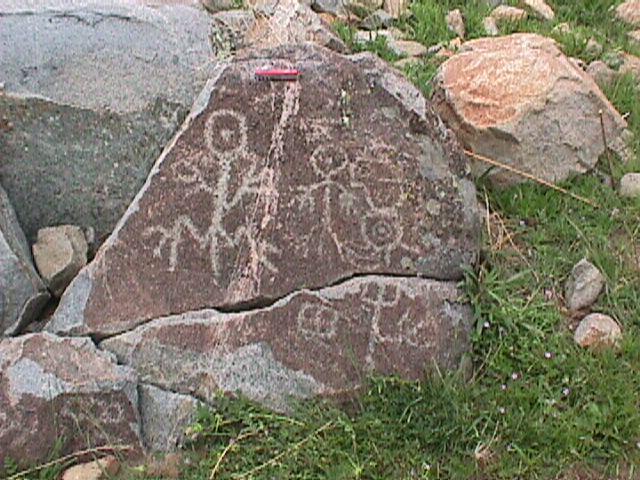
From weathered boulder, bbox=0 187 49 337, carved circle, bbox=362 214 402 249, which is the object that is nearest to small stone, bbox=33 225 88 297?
weathered boulder, bbox=0 187 49 337

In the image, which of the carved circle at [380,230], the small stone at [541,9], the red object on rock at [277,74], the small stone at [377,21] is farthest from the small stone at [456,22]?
the carved circle at [380,230]

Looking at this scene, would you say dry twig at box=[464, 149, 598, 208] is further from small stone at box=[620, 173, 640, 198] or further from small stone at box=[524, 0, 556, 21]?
small stone at box=[524, 0, 556, 21]

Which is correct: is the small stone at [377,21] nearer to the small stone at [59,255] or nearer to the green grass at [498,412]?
the green grass at [498,412]

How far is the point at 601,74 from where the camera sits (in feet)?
16.1

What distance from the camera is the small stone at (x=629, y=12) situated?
5746 mm

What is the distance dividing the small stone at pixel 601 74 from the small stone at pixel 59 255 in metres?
2.52

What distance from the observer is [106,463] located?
10.5 feet

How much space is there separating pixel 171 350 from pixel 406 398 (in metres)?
0.80

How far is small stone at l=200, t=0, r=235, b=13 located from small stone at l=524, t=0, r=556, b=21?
166 cm

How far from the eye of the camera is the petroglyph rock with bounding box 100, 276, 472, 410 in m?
3.39

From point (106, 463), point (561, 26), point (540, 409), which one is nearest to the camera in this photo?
point (106, 463)

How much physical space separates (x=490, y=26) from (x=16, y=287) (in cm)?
302

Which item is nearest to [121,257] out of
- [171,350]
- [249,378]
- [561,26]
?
[171,350]

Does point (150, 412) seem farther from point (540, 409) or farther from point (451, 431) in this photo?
point (540, 409)
